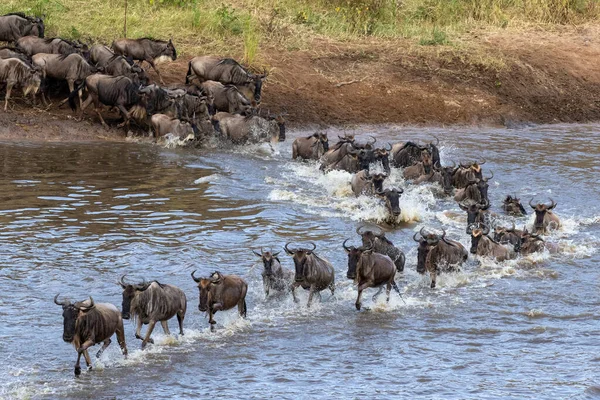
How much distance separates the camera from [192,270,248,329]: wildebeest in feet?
34.3

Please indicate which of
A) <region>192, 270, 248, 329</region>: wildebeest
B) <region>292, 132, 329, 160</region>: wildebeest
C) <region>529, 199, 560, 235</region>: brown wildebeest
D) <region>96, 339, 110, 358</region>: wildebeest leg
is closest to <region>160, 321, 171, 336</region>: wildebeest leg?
<region>192, 270, 248, 329</region>: wildebeest

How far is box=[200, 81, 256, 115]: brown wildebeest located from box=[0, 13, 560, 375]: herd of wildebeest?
19 mm


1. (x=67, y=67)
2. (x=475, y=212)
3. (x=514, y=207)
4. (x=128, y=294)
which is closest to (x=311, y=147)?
(x=514, y=207)

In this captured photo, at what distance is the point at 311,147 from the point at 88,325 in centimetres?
955

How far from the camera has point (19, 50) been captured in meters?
20.1

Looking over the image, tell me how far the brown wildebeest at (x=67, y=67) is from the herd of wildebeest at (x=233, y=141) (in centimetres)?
2

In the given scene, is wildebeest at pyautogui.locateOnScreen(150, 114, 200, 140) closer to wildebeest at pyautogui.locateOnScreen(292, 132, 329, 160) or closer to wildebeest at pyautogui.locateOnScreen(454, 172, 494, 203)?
wildebeest at pyautogui.locateOnScreen(292, 132, 329, 160)

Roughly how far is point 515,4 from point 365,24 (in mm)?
4271

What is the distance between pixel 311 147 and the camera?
18.6 metres

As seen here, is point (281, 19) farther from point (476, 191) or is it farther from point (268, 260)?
point (268, 260)

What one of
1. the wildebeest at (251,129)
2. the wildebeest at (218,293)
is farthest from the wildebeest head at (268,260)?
the wildebeest at (251,129)

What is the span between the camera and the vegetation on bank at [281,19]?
2328cm

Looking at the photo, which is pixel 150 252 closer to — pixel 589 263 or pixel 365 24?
pixel 589 263

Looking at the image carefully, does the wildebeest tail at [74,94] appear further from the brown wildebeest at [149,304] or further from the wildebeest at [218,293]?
the brown wildebeest at [149,304]
